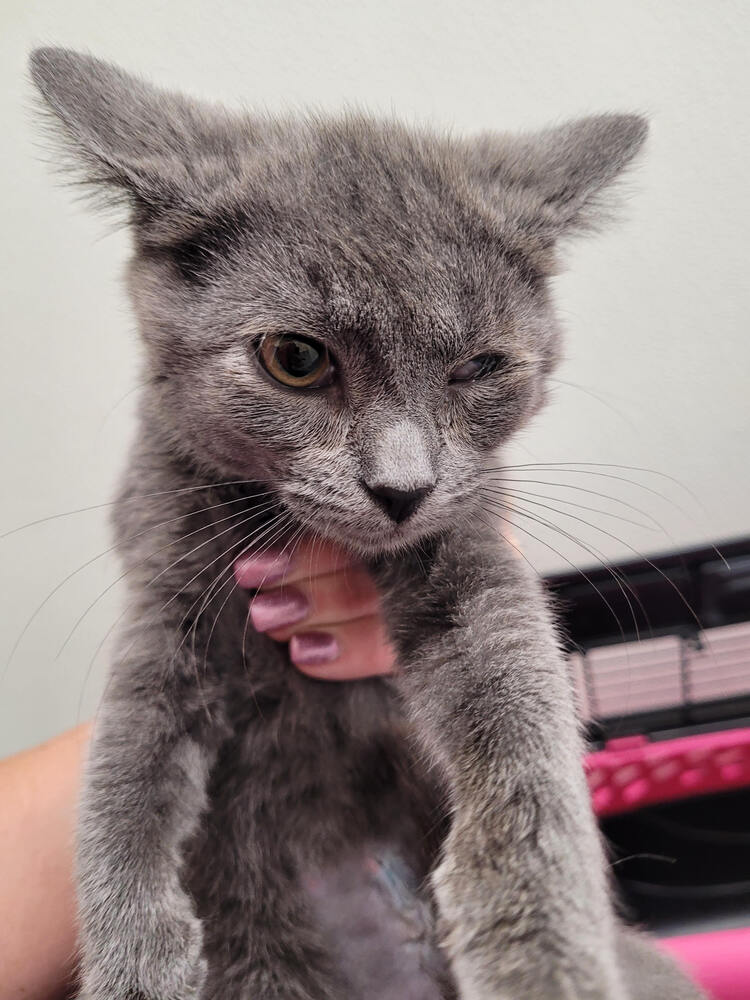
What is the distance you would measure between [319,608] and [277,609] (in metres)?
0.06

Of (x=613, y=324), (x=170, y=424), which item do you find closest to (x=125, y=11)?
(x=170, y=424)

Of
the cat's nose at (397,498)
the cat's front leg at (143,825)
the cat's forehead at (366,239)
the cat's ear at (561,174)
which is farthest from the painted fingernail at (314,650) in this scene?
the cat's ear at (561,174)

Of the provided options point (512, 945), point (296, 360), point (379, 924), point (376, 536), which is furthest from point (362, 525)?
point (379, 924)

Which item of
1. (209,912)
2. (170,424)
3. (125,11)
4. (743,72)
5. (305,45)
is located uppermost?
(125,11)

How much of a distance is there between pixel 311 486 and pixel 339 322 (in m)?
0.13

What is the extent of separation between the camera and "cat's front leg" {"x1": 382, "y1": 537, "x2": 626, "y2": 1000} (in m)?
0.50

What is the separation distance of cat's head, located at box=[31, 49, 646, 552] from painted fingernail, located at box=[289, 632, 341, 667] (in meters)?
0.17

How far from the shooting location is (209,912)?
687 millimetres

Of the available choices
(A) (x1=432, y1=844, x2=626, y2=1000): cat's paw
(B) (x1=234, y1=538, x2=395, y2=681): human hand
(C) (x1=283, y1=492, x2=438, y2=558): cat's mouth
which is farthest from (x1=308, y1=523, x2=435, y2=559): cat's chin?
(A) (x1=432, y1=844, x2=626, y2=1000): cat's paw

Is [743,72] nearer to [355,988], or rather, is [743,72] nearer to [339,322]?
[339,322]

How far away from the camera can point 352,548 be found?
0.68 m

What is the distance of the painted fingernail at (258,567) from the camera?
28.9 inches

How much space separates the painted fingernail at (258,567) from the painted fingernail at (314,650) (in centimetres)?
8

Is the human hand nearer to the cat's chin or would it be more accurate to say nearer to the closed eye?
the cat's chin
